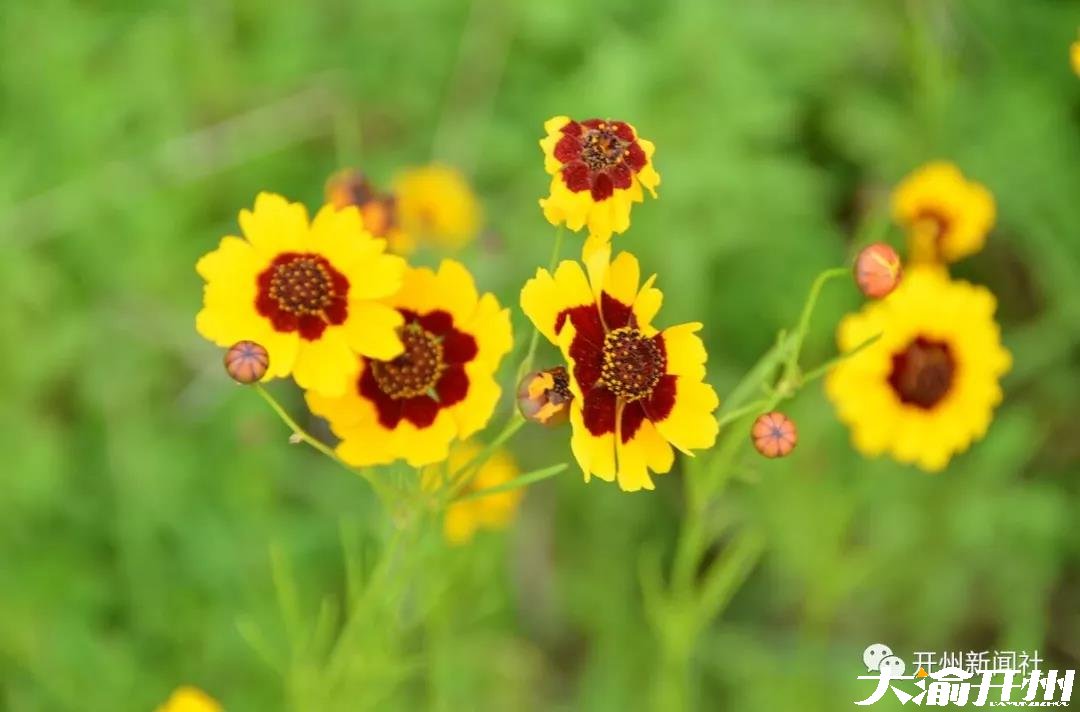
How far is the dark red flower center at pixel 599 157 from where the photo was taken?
1.07 metres

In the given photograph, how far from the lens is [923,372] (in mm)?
1670

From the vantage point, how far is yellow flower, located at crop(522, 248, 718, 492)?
1.05 m

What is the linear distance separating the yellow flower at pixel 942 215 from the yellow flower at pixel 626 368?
2.64 ft

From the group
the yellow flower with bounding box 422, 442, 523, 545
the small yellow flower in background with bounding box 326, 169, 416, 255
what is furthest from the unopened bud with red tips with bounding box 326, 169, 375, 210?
the yellow flower with bounding box 422, 442, 523, 545

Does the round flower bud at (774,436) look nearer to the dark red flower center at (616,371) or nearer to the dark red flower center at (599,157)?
the dark red flower center at (616,371)

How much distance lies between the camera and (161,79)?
2.24 meters

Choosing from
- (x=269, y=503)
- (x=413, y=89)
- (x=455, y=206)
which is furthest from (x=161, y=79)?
(x=269, y=503)

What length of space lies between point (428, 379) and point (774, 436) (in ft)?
1.21

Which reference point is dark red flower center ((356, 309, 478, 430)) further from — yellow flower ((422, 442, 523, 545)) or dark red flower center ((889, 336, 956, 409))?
dark red flower center ((889, 336, 956, 409))

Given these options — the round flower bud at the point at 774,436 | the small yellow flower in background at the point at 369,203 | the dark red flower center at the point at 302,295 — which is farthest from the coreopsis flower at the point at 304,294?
the round flower bud at the point at 774,436

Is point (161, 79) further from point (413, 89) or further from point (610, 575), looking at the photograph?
point (610, 575)

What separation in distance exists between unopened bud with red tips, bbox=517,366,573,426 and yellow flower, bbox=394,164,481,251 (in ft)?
3.13

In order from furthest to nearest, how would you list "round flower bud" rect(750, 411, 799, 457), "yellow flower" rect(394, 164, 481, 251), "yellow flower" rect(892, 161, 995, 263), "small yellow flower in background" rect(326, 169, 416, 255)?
1. "yellow flower" rect(394, 164, 481, 251)
2. "yellow flower" rect(892, 161, 995, 263)
3. "small yellow flower in background" rect(326, 169, 416, 255)
4. "round flower bud" rect(750, 411, 799, 457)

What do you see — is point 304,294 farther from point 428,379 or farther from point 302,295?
point 428,379
